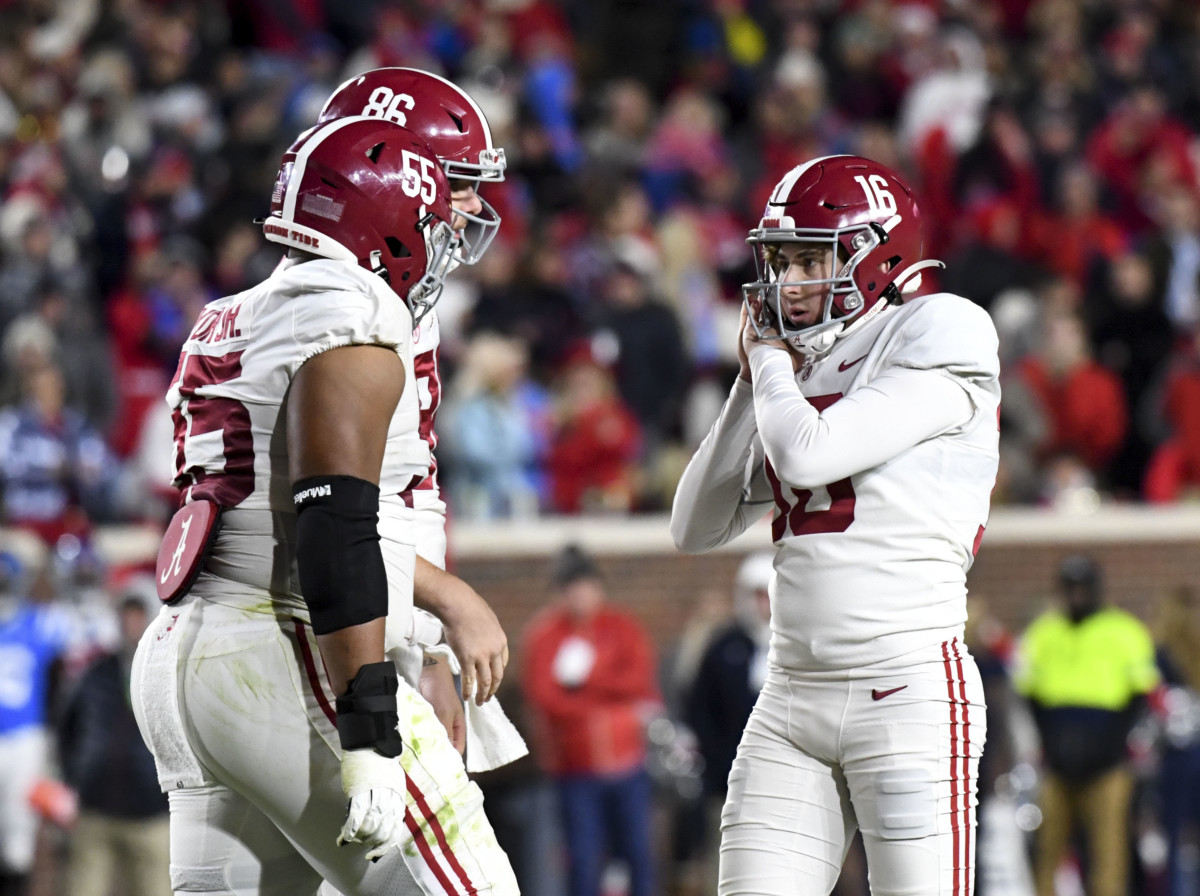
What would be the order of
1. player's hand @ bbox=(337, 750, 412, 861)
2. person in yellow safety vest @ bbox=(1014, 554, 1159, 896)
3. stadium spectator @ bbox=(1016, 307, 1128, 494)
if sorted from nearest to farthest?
player's hand @ bbox=(337, 750, 412, 861) → person in yellow safety vest @ bbox=(1014, 554, 1159, 896) → stadium spectator @ bbox=(1016, 307, 1128, 494)

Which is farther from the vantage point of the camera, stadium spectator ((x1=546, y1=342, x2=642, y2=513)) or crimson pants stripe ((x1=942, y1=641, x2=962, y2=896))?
stadium spectator ((x1=546, y1=342, x2=642, y2=513))

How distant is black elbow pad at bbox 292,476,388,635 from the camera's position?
3.06 metres

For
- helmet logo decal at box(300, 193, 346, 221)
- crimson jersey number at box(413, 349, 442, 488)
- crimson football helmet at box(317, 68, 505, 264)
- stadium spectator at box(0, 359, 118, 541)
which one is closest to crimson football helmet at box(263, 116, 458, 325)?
helmet logo decal at box(300, 193, 346, 221)

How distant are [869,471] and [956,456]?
0.64 ft

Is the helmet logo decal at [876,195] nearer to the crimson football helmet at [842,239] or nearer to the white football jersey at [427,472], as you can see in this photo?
the crimson football helmet at [842,239]

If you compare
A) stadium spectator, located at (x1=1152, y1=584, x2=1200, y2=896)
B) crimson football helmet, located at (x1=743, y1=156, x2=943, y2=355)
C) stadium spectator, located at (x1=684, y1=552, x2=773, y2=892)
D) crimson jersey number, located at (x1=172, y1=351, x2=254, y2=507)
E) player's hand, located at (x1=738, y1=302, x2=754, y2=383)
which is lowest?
stadium spectator, located at (x1=1152, y1=584, x2=1200, y2=896)

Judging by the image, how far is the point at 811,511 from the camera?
3873 millimetres

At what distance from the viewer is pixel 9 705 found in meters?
8.62

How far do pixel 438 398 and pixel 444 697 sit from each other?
64cm

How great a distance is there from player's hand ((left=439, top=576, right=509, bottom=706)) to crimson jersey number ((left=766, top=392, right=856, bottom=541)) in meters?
0.65

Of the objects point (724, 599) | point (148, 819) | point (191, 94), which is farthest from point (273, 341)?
point (191, 94)

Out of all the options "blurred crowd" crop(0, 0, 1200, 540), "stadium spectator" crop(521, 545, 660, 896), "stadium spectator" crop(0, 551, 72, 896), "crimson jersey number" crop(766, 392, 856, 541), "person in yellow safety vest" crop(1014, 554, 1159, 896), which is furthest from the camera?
"blurred crowd" crop(0, 0, 1200, 540)

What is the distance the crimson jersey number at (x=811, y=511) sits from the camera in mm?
3824

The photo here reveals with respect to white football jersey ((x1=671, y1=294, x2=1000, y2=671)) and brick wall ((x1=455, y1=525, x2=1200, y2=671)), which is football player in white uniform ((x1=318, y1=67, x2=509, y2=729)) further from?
brick wall ((x1=455, y1=525, x2=1200, y2=671))
